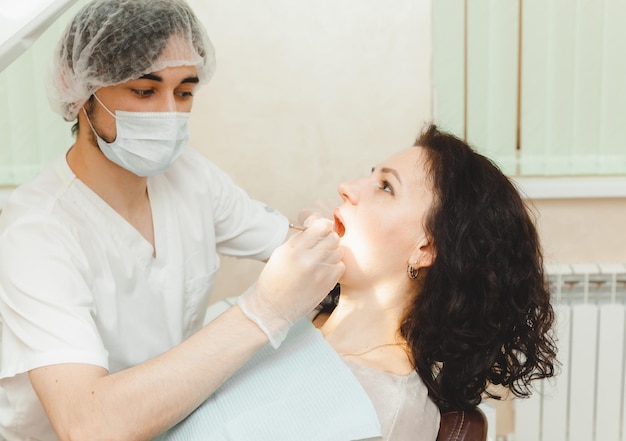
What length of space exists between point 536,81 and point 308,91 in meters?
0.71

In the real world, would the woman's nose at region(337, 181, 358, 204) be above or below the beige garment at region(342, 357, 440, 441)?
above

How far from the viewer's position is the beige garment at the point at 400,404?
147 centimetres

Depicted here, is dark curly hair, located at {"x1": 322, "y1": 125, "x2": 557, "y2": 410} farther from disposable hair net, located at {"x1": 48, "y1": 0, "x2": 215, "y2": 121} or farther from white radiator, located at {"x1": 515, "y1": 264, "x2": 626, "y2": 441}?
white radiator, located at {"x1": 515, "y1": 264, "x2": 626, "y2": 441}

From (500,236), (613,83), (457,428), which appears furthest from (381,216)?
(613,83)

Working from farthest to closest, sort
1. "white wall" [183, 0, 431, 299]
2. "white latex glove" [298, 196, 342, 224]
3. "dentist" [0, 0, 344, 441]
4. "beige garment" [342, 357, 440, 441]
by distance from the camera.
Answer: "white wall" [183, 0, 431, 299] → "white latex glove" [298, 196, 342, 224] → "beige garment" [342, 357, 440, 441] → "dentist" [0, 0, 344, 441]

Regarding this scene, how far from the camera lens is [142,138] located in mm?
1566

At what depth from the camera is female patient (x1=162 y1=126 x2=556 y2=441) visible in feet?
5.16

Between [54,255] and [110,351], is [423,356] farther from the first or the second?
[54,255]

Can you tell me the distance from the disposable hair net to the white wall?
774 mm

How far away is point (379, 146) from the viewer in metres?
2.42

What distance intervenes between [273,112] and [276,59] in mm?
160

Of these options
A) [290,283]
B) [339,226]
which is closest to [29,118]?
[339,226]

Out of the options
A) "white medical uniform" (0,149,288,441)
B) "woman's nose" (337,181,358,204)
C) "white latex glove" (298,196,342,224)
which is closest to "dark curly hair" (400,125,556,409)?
"woman's nose" (337,181,358,204)

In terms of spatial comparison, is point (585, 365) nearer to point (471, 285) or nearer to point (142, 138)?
point (471, 285)
